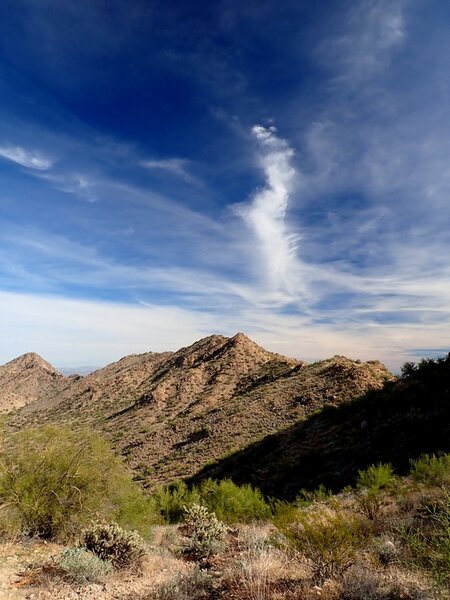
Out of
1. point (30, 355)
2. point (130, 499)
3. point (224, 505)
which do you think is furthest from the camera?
point (30, 355)

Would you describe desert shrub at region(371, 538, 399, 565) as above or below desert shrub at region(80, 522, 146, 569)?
above

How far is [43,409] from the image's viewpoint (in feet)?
244

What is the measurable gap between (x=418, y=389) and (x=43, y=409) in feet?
227

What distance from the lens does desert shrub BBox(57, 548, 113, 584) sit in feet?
27.6

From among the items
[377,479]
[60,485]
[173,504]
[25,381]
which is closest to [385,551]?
[377,479]

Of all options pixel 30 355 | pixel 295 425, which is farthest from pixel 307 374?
pixel 30 355

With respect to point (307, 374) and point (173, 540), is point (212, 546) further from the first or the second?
point (307, 374)

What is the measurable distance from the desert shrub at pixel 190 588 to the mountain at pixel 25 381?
275ft

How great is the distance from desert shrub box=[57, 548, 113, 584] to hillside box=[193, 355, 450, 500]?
14111mm

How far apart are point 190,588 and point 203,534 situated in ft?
15.2

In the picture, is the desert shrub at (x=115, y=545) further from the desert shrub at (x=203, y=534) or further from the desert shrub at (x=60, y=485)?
the desert shrub at (x=60, y=485)

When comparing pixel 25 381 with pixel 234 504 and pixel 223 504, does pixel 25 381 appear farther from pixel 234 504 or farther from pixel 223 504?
pixel 234 504

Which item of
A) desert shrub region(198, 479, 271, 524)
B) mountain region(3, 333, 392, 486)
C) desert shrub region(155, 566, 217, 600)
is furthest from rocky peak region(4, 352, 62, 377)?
desert shrub region(155, 566, 217, 600)

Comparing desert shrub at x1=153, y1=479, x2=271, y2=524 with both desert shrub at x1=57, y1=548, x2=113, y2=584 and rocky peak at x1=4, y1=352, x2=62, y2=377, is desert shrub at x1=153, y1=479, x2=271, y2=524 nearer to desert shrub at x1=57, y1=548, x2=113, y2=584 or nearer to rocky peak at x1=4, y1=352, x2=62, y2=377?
desert shrub at x1=57, y1=548, x2=113, y2=584
